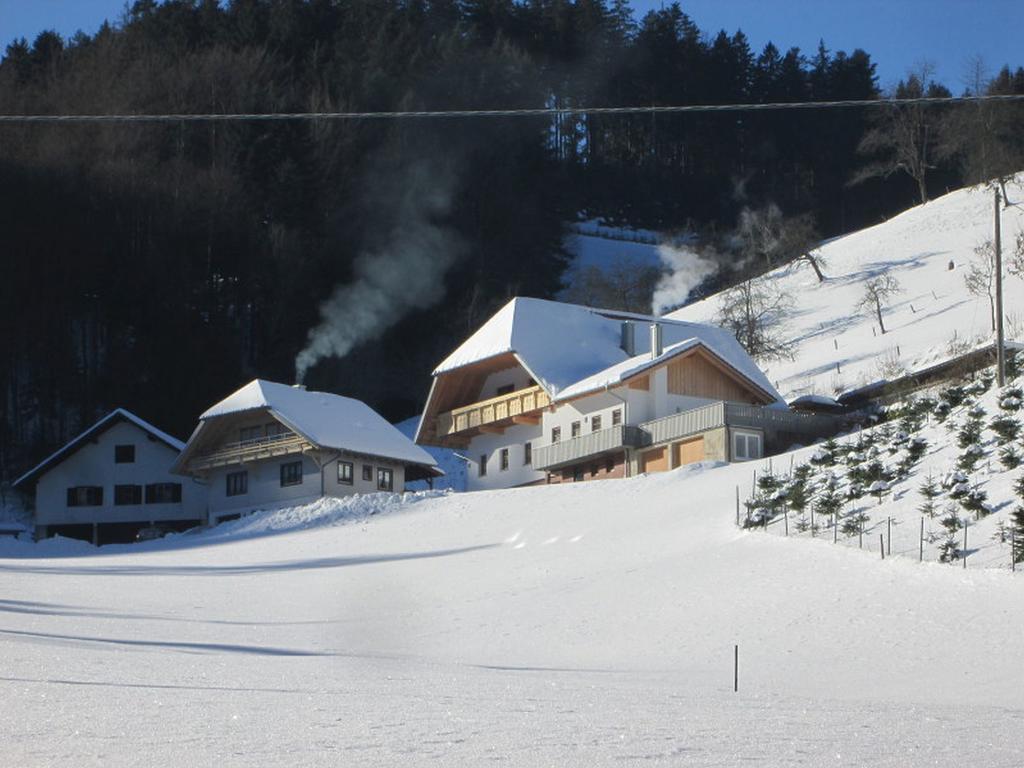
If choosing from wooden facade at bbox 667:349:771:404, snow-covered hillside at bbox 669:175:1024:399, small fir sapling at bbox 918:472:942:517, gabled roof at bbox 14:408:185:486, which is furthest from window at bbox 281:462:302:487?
small fir sapling at bbox 918:472:942:517

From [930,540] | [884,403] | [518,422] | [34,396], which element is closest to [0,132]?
[34,396]

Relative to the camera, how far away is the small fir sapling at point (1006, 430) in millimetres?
32281

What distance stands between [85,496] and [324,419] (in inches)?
412

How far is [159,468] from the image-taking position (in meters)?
59.6

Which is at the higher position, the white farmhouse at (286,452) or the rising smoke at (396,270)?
the rising smoke at (396,270)

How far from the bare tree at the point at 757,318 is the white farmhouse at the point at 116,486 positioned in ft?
85.8

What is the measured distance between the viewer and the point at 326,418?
5631 cm

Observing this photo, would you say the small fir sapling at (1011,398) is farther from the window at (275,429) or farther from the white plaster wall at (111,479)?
the white plaster wall at (111,479)

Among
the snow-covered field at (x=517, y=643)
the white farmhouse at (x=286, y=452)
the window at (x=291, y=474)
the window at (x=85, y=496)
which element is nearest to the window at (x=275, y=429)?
the white farmhouse at (x=286, y=452)

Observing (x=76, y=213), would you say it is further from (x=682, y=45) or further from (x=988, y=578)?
(x=682, y=45)

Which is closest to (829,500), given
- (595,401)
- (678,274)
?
(595,401)

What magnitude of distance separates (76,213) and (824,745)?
200 feet

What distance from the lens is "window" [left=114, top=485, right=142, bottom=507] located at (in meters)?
59.4

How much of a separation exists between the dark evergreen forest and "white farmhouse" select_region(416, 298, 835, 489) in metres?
16.5
